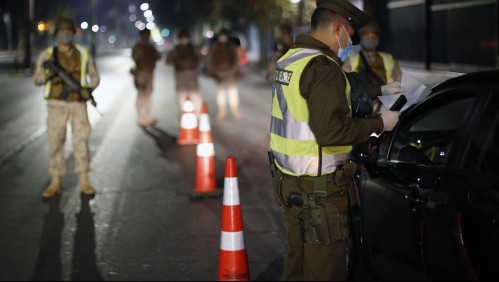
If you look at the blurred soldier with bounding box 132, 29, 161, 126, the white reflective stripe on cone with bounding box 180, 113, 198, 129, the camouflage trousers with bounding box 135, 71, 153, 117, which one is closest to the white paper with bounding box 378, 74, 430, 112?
the white reflective stripe on cone with bounding box 180, 113, 198, 129

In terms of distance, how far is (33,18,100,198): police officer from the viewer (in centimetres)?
867

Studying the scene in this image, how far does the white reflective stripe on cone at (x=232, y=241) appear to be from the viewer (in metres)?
5.30

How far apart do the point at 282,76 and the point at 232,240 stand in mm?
1412

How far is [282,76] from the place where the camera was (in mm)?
4242

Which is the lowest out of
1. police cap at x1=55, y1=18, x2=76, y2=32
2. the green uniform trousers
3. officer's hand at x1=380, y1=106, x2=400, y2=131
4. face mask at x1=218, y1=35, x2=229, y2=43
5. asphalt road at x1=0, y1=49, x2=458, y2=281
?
asphalt road at x1=0, y1=49, x2=458, y2=281

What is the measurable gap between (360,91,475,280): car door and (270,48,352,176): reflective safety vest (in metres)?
0.43

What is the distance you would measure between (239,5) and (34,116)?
74.6 feet

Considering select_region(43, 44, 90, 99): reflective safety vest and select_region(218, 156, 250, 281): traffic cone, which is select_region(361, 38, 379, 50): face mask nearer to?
select_region(43, 44, 90, 99): reflective safety vest

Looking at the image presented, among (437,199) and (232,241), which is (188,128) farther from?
(437,199)

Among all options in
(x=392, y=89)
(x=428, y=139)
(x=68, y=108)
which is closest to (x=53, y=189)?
(x=68, y=108)

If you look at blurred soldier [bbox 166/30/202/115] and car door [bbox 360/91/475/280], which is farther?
blurred soldier [bbox 166/30/202/115]

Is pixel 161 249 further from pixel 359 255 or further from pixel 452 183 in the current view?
pixel 452 183

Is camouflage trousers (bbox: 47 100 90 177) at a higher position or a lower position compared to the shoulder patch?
lower

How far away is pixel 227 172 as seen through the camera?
5.34 metres
